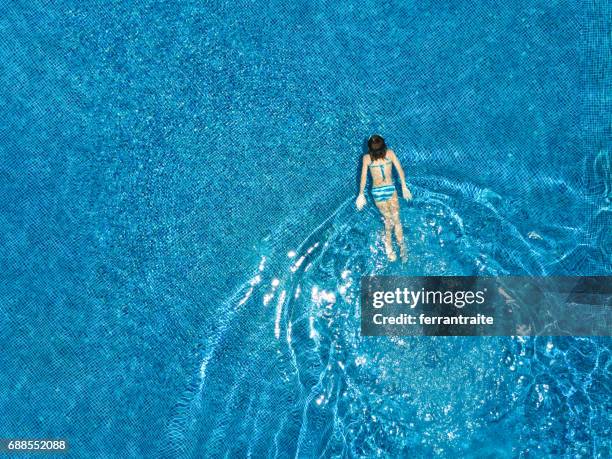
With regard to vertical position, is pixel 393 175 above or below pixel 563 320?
above

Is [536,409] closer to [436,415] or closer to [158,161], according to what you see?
[436,415]

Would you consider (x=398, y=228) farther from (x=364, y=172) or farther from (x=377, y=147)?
(x=377, y=147)

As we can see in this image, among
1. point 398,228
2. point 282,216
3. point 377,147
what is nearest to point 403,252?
point 398,228

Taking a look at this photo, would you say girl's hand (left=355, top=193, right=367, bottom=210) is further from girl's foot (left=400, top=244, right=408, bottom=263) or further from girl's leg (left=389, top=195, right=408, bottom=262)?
girl's foot (left=400, top=244, right=408, bottom=263)

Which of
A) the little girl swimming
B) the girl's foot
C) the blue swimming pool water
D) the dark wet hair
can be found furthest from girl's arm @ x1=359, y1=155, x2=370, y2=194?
the girl's foot

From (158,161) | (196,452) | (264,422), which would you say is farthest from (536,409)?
(158,161)

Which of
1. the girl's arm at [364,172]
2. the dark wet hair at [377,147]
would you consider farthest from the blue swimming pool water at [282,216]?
the dark wet hair at [377,147]

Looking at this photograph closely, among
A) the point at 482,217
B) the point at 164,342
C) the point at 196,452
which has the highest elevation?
the point at 482,217
